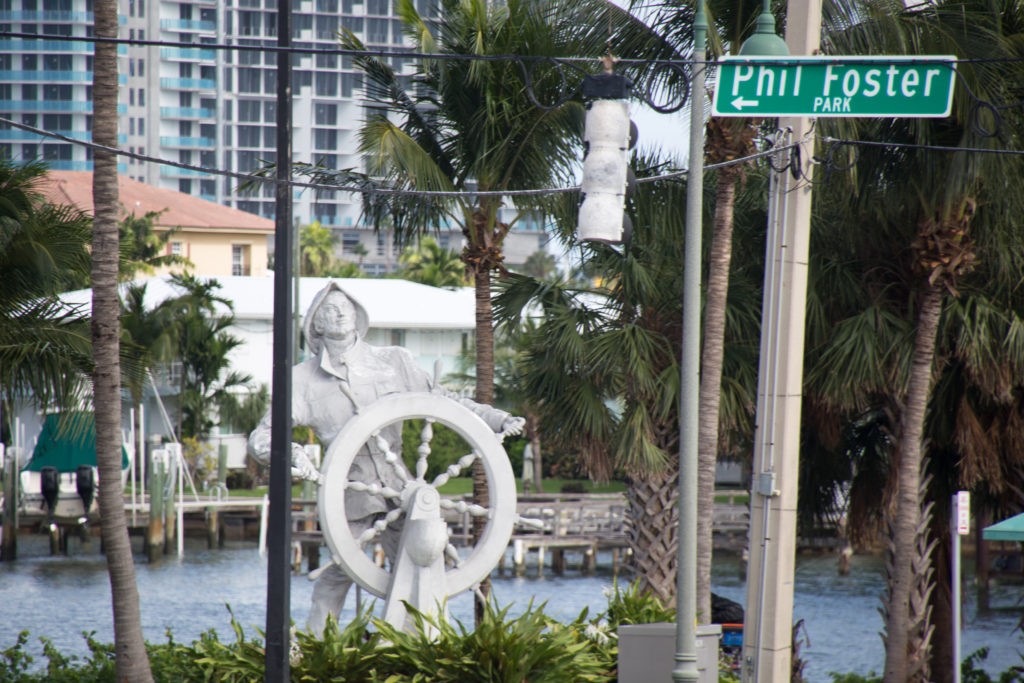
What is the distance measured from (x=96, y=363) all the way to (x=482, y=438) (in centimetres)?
308

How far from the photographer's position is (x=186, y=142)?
118250 mm

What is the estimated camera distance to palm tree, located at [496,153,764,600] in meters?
17.2

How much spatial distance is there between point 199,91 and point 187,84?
175 cm

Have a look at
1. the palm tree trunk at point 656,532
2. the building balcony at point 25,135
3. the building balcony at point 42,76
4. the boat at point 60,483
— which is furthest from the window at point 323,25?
the palm tree trunk at point 656,532

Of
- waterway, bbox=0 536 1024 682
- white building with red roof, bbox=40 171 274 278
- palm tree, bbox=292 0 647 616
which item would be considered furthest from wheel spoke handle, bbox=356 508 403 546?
white building with red roof, bbox=40 171 274 278

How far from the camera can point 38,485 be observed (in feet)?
155

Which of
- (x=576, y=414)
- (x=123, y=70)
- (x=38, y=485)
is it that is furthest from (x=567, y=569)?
(x=123, y=70)

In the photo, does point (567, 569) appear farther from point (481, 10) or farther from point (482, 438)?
point (482, 438)

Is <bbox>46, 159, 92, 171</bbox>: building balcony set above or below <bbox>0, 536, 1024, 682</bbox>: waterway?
above

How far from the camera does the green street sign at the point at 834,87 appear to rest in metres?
9.40

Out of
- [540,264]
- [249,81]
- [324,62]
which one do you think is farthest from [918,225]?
[324,62]

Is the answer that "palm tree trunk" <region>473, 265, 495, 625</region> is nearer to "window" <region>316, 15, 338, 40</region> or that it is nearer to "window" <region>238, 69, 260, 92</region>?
"window" <region>238, 69, 260, 92</region>

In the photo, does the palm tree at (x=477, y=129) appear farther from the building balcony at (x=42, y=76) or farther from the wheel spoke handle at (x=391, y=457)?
the building balcony at (x=42, y=76)

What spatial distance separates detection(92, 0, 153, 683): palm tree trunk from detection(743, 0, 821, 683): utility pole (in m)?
4.85
